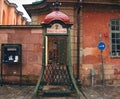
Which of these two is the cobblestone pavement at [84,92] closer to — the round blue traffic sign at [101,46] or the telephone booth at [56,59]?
the telephone booth at [56,59]

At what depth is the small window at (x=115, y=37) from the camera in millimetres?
13406

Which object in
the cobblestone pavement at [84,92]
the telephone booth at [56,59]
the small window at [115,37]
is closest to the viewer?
the cobblestone pavement at [84,92]

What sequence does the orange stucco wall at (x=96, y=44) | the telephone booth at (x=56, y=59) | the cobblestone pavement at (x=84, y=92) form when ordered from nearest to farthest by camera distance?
1. the cobblestone pavement at (x=84, y=92)
2. the telephone booth at (x=56, y=59)
3. the orange stucco wall at (x=96, y=44)

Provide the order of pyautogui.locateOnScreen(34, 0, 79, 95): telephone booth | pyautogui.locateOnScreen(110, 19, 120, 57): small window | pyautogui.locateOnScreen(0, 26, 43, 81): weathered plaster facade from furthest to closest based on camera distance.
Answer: pyautogui.locateOnScreen(110, 19, 120, 57): small window
pyautogui.locateOnScreen(0, 26, 43, 81): weathered plaster facade
pyautogui.locateOnScreen(34, 0, 79, 95): telephone booth

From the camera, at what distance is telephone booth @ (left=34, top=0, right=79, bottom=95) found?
33.4ft

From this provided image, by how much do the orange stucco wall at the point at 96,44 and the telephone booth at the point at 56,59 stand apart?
119 centimetres

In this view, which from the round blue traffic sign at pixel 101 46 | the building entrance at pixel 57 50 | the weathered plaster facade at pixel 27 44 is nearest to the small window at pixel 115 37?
the round blue traffic sign at pixel 101 46

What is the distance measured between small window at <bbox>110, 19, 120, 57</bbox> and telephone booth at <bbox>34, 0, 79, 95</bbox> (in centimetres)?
263

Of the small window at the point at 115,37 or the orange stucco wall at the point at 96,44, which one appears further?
the small window at the point at 115,37

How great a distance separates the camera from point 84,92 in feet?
36.2

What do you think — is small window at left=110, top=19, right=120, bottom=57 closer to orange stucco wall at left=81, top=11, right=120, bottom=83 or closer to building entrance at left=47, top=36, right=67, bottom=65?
orange stucco wall at left=81, top=11, right=120, bottom=83

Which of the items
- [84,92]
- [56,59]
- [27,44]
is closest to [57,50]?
[56,59]

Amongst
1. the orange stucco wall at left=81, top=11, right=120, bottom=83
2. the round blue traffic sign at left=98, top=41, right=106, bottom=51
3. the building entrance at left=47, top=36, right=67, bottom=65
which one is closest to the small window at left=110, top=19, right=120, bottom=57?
the orange stucco wall at left=81, top=11, right=120, bottom=83

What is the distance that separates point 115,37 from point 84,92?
3.95 metres
